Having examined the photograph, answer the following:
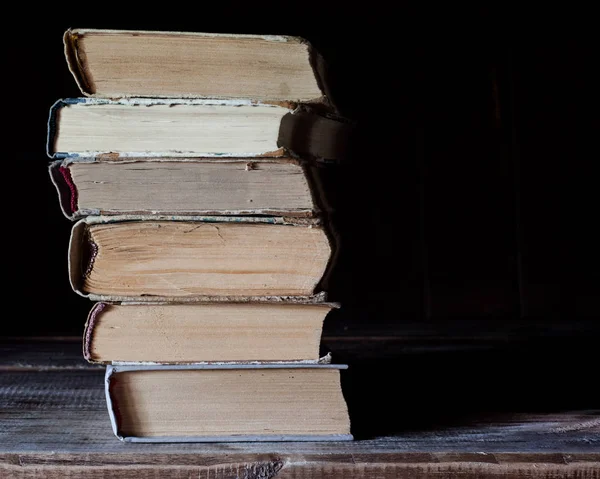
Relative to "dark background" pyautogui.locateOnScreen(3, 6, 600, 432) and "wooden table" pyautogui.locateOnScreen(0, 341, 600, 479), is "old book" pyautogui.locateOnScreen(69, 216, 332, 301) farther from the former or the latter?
"dark background" pyautogui.locateOnScreen(3, 6, 600, 432)

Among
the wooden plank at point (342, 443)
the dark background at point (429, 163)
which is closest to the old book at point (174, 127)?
the wooden plank at point (342, 443)

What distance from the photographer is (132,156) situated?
2.11ft

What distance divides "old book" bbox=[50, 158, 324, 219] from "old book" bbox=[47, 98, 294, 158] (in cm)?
1

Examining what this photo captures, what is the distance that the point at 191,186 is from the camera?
0.65 metres

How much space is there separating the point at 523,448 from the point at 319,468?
0.18 metres

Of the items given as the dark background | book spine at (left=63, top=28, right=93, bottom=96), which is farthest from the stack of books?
the dark background

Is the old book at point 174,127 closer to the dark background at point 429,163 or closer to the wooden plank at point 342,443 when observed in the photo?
the wooden plank at point 342,443

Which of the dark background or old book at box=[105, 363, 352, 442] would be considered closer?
old book at box=[105, 363, 352, 442]

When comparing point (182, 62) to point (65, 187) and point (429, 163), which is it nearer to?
point (65, 187)

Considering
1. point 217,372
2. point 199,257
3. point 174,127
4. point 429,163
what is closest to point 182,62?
point 174,127

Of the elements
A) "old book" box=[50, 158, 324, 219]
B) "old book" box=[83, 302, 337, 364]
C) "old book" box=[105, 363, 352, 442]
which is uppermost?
"old book" box=[50, 158, 324, 219]

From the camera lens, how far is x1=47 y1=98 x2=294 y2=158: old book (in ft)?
2.09

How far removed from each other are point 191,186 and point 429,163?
40.5 inches

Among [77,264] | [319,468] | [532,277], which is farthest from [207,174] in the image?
[532,277]
